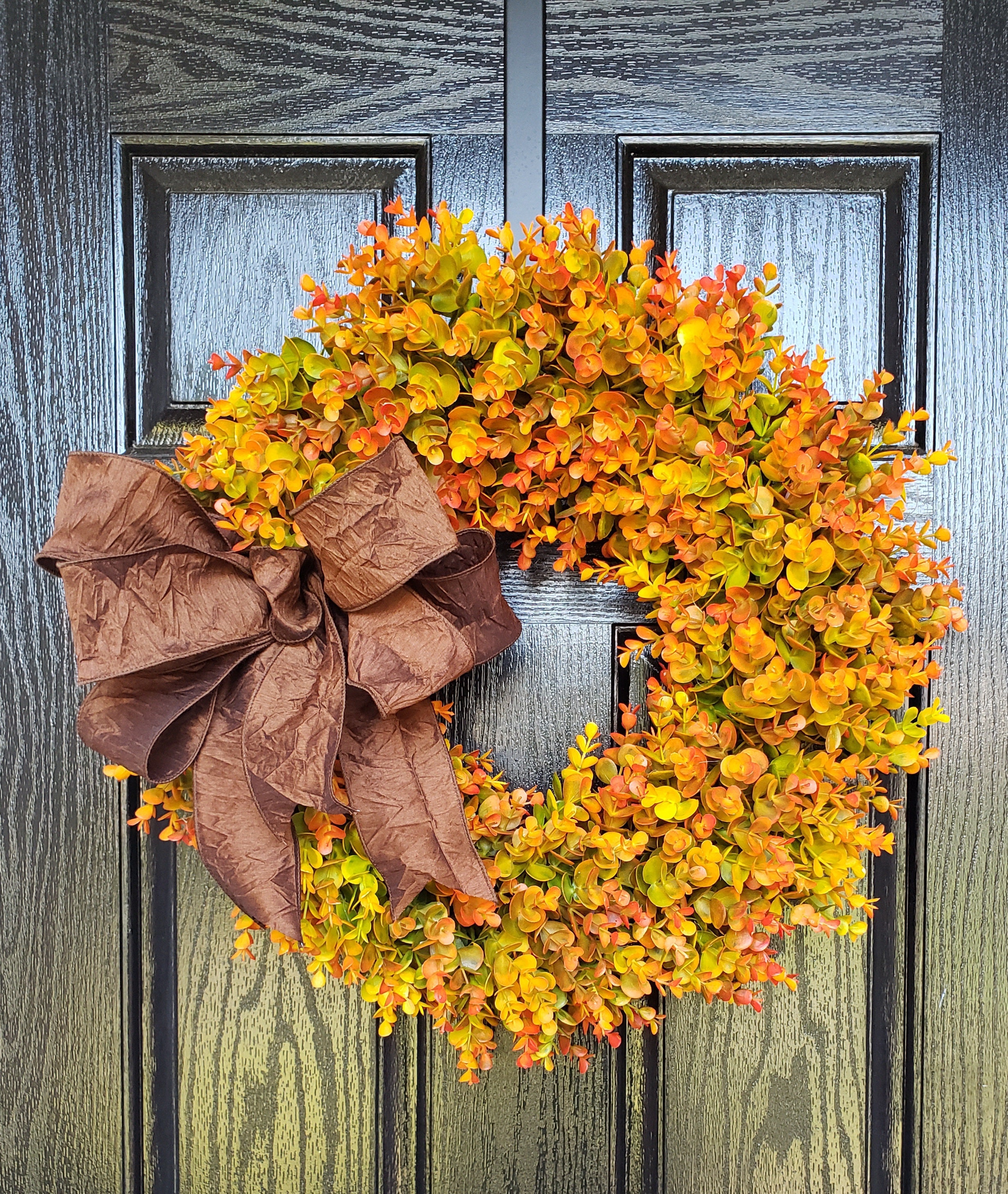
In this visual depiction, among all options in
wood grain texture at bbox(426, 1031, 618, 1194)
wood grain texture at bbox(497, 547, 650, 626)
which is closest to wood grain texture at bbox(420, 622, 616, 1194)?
wood grain texture at bbox(426, 1031, 618, 1194)

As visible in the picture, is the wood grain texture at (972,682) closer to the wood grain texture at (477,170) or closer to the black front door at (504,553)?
the black front door at (504,553)

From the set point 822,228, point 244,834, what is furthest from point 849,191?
point 244,834

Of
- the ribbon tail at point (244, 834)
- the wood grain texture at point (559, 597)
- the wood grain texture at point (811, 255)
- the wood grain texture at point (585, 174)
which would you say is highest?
the wood grain texture at point (585, 174)

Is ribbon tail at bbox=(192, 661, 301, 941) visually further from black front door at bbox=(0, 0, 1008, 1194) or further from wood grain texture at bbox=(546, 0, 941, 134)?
wood grain texture at bbox=(546, 0, 941, 134)

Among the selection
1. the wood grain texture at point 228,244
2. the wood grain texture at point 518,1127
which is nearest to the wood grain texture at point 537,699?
the wood grain texture at point 518,1127

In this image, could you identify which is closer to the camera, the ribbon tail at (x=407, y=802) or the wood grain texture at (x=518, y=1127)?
the ribbon tail at (x=407, y=802)

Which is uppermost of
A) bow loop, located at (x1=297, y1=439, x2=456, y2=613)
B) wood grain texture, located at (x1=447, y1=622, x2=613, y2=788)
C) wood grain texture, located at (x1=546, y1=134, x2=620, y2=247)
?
wood grain texture, located at (x1=546, y1=134, x2=620, y2=247)

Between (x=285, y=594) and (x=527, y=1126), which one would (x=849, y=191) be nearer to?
(x=285, y=594)
